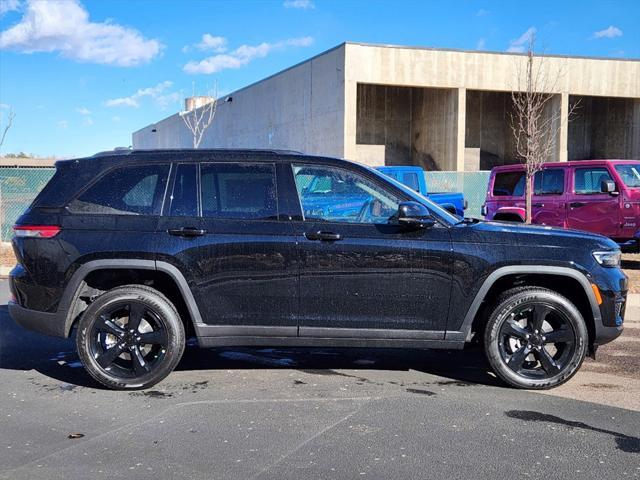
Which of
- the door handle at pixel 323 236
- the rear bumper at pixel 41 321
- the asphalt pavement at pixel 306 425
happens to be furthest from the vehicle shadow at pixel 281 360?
the door handle at pixel 323 236

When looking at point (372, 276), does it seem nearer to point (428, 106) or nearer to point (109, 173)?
point (109, 173)

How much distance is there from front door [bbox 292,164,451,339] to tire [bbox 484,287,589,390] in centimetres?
47

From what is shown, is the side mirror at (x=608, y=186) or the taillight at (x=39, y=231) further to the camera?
the side mirror at (x=608, y=186)

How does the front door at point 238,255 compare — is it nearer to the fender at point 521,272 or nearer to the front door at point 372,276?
the front door at point 372,276

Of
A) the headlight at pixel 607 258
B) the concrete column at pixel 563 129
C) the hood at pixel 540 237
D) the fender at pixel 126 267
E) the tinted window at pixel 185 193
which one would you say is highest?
the concrete column at pixel 563 129

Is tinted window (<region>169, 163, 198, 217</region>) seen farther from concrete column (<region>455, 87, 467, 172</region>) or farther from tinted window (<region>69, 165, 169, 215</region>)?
concrete column (<region>455, 87, 467, 172</region>)

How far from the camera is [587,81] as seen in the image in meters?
35.7

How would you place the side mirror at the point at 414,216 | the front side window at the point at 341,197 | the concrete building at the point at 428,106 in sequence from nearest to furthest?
the side mirror at the point at 414,216, the front side window at the point at 341,197, the concrete building at the point at 428,106

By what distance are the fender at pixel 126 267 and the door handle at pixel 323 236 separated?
1080 millimetres

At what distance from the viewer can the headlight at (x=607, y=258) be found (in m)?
5.26

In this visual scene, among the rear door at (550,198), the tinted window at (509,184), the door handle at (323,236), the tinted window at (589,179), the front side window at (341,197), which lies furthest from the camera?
the tinted window at (509,184)

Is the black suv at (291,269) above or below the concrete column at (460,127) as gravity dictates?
below

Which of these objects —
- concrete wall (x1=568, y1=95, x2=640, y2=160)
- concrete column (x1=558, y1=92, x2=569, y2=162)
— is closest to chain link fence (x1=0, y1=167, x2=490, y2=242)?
concrete column (x1=558, y1=92, x2=569, y2=162)

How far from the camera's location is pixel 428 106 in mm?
37281
